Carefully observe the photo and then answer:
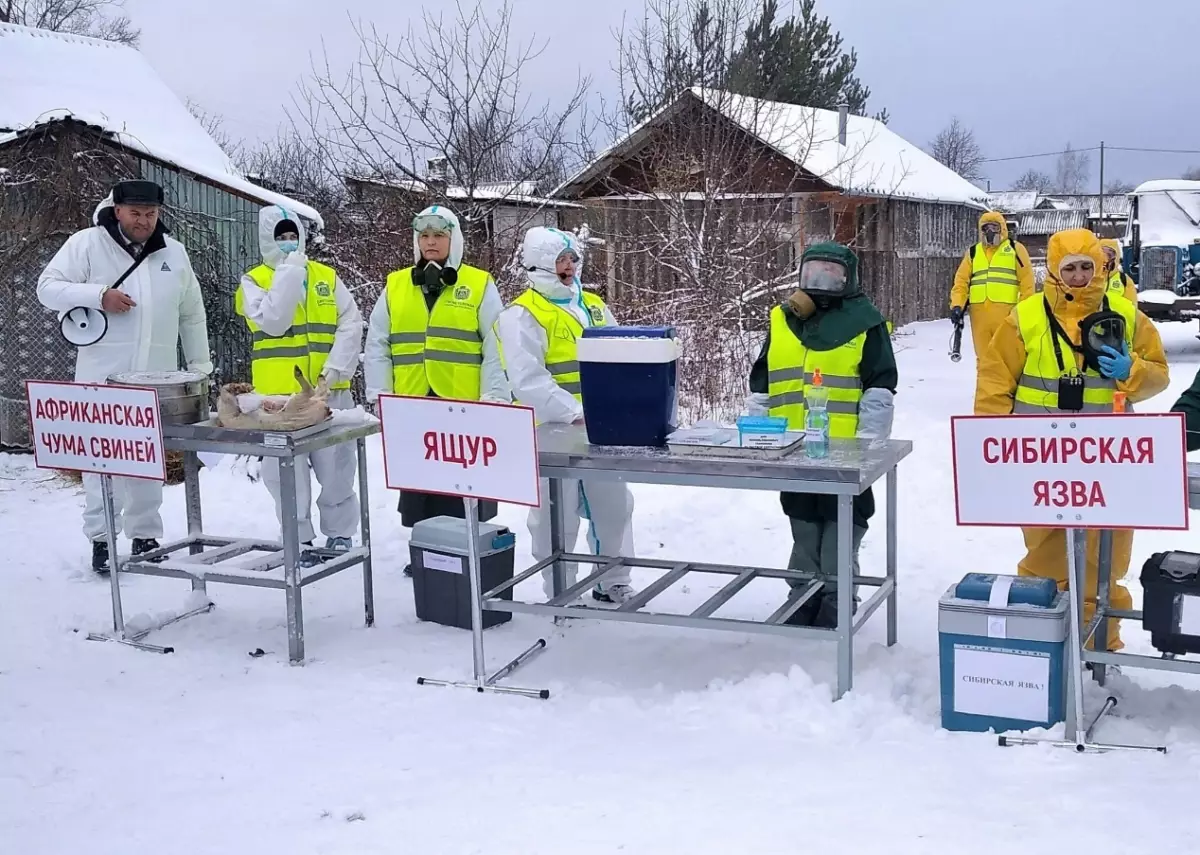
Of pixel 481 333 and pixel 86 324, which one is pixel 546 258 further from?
pixel 86 324

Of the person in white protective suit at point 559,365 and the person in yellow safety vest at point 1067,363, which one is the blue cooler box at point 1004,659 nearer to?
the person in yellow safety vest at point 1067,363

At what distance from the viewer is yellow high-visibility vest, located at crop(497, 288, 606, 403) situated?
566cm

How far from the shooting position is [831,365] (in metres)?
5.09

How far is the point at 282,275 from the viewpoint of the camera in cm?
632

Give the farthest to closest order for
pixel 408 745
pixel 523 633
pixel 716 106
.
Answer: pixel 716 106 < pixel 523 633 < pixel 408 745

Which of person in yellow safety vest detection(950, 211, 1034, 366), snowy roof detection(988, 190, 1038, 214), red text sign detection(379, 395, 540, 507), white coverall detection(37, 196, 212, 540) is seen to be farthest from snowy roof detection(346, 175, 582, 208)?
snowy roof detection(988, 190, 1038, 214)

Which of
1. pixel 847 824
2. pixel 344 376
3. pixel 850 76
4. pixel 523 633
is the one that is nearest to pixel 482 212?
pixel 344 376

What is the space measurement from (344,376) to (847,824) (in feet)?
12.8


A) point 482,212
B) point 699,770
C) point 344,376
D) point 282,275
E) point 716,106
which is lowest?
point 699,770

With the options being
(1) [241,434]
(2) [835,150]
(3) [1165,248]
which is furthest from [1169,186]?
(1) [241,434]

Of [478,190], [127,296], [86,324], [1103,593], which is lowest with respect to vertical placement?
[1103,593]

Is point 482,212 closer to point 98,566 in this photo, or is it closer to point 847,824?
point 98,566

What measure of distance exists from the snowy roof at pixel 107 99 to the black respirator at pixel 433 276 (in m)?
4.51

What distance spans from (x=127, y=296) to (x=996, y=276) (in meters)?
8.34
